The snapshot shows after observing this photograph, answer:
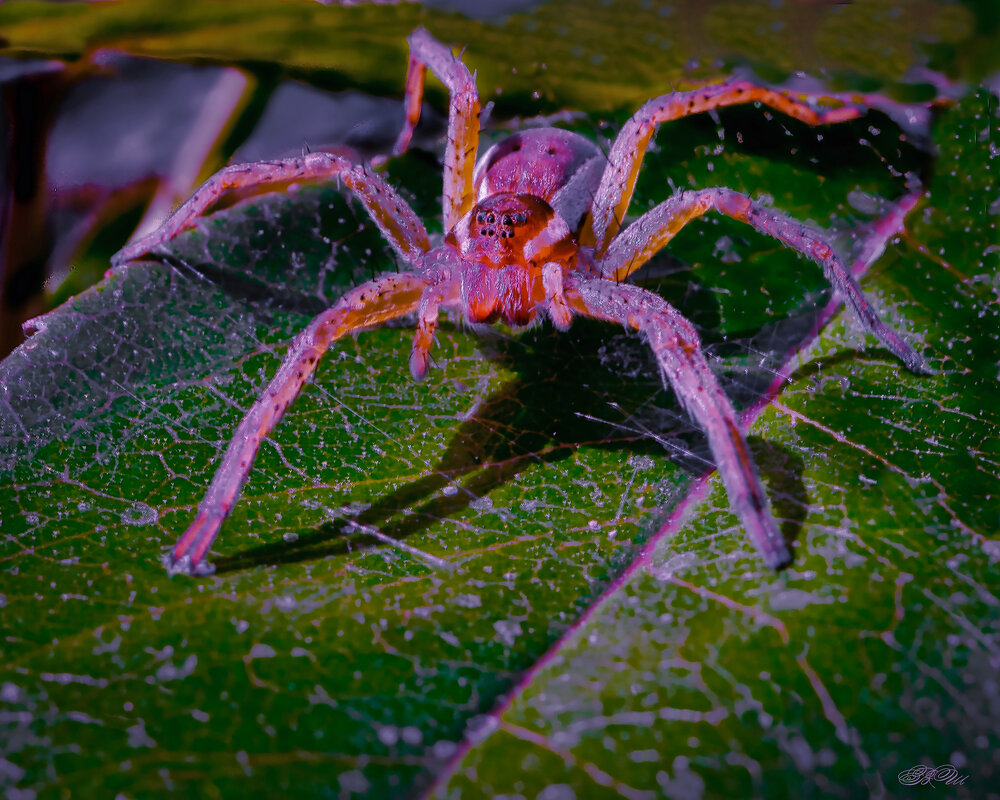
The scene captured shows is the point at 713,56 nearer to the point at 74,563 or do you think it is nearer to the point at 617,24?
the point at 617,24

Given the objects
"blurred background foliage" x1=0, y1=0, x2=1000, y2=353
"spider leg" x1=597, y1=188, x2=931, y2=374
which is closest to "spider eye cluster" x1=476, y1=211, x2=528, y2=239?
"spider leg" x1=597, y1=188, x2=931, y2=374

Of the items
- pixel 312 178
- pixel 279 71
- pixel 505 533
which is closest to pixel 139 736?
pixel 505 533

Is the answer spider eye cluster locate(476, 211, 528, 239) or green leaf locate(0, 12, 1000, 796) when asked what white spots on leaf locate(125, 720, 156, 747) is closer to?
green leaf locate(0, 12, 1000, 796)

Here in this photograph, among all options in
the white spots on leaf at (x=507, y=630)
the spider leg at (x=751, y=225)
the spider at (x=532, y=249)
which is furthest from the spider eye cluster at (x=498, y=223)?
the white spots on leaf at (x=507, y=630)

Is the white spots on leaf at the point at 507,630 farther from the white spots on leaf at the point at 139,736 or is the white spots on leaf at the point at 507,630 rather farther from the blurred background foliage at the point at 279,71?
the blurred background foliage at the point at 279,71

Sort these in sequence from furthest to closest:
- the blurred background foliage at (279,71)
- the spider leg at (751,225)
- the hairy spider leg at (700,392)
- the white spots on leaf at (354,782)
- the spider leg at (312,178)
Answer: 1. the blurred background foliage at (279,71)
2. the spider leg at (312,178)
3. the spider leg at (751,225)
4. the hairy spider leg at (700,392)
5. the white spots on leaf at (354,782)

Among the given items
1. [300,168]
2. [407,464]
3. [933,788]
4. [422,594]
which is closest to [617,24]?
[300,168]

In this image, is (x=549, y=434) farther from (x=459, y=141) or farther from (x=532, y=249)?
(x=459, y=141)
